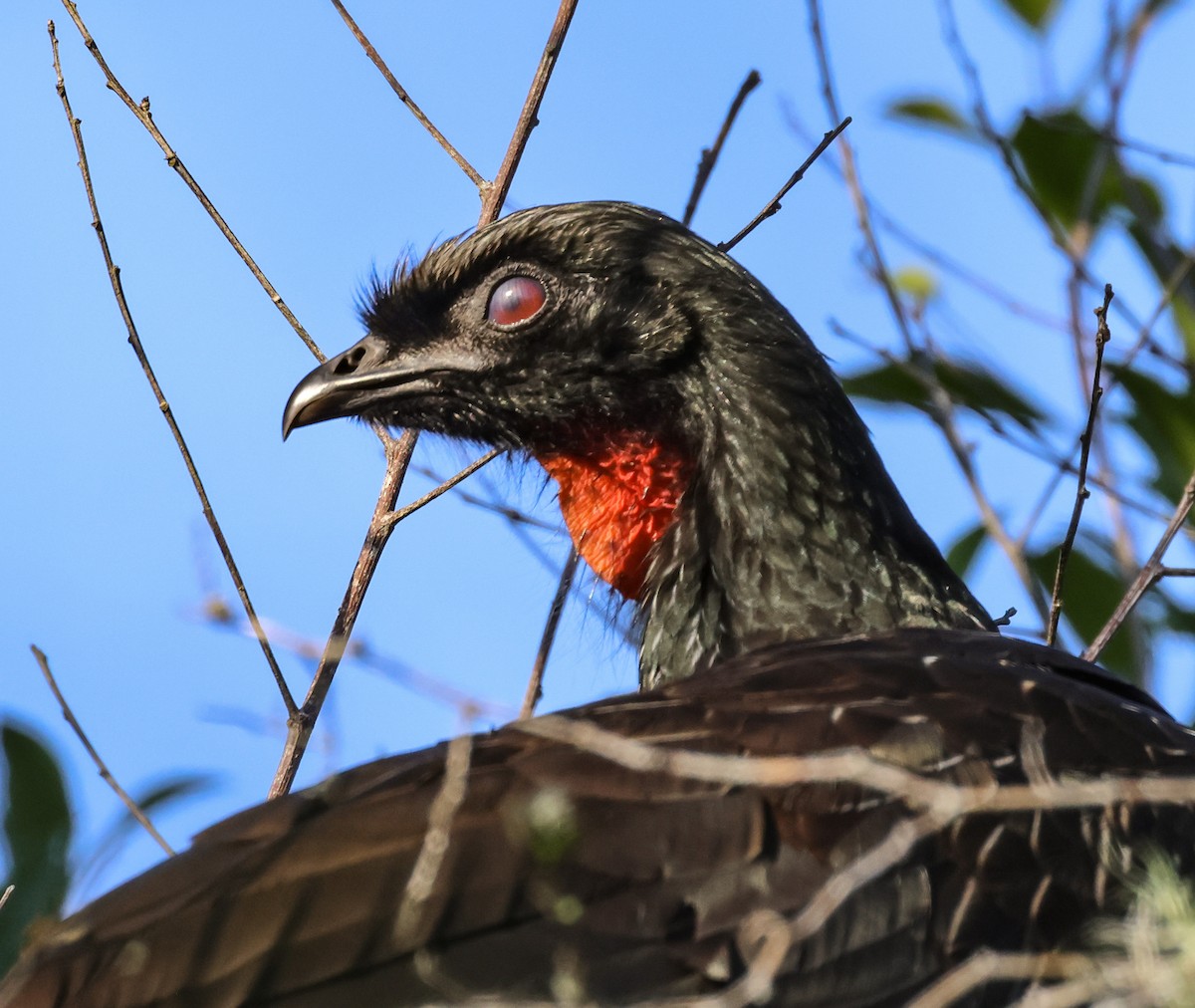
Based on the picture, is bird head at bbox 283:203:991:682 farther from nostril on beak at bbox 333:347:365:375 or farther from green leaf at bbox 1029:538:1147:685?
green leaf at bbox 1029:538:1147:685

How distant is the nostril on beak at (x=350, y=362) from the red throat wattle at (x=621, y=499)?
557 mm

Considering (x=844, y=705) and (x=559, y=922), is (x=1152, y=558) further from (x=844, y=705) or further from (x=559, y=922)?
(x=559, y=922)

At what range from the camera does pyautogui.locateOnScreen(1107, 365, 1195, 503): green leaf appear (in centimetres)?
553

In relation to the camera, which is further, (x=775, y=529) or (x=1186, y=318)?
(x=1186, y=318)

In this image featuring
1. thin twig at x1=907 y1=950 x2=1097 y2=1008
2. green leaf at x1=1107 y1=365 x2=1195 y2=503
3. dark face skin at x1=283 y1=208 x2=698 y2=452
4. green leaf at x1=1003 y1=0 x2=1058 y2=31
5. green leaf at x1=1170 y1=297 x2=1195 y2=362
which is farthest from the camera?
green leaf at x1=1003 y1=0 x2=1058 y2=31

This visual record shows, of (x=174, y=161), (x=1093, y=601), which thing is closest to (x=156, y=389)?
(x=174, y=161)

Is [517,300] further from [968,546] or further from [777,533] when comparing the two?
[968,546]

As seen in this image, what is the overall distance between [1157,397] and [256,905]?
371 cm

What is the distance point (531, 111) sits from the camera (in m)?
4.42

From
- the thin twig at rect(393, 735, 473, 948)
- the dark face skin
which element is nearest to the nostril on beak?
the dark face skin

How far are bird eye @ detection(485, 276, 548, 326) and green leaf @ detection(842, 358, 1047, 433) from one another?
1.41 metres

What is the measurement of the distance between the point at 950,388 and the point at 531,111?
2.06m

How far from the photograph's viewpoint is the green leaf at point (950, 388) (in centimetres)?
578

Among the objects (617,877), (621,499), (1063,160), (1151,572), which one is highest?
(1063,160)
